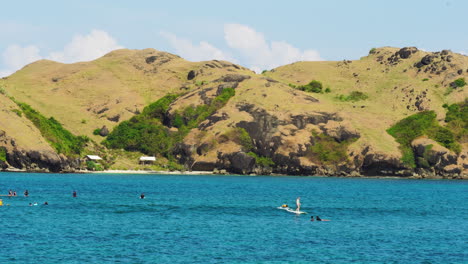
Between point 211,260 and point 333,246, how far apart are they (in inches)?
579

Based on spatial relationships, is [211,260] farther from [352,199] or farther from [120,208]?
[352,199]

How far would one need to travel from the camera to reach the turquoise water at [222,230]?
6162cm

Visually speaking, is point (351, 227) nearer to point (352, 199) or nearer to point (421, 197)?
point (352, 199)

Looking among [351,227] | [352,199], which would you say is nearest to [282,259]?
[351,227]

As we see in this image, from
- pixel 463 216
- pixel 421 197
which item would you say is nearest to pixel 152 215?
pixel 463 216

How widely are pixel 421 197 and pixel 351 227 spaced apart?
63119mm

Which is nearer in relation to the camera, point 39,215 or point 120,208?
point 39,215

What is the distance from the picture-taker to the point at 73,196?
4633 inches

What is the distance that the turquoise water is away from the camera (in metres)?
61.6

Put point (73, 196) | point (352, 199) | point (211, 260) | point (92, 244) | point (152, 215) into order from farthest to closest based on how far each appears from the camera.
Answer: point (352, 199), point (73, 196), point (152, 215), point (92, 244), point (211, 260)

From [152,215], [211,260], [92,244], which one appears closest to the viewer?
[211,260]

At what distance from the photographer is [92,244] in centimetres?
6562

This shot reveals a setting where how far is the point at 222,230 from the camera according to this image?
78375 millimetres

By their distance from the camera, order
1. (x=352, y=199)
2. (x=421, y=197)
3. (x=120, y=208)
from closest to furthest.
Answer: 1. (x=120, y=208)
2. (x=352, y=199)
3. (x=421, y=197)
